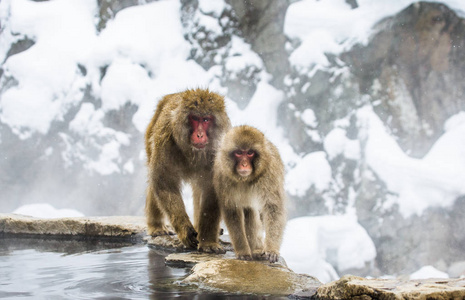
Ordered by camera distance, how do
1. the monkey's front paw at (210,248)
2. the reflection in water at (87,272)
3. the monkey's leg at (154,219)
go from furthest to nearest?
1. the monkey's leg at (154,219)
2. the monkey's front paw at (210,248)
3. the reflection in water at (87,272)

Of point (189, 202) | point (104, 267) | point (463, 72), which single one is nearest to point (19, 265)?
point (104, 267)

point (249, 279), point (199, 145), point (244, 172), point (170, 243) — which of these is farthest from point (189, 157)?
point (249, 279)

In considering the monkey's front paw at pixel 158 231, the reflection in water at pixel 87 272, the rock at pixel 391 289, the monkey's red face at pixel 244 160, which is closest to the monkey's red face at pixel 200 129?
the monkey's red face at pixel 244 160

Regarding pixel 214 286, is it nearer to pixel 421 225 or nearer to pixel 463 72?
pixel 421 225

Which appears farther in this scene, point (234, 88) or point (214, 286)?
point (234, 88)

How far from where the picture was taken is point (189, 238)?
333 centimetres

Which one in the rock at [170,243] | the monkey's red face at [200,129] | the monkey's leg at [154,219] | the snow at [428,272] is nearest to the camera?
the monkey's red face at [200,129]

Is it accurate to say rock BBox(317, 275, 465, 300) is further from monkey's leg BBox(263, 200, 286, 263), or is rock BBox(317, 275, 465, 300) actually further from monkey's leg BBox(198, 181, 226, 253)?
monkey's leg BBox(198, 181, 226, 253)

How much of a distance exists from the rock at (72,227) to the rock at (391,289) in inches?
90.5

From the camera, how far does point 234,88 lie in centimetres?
1069

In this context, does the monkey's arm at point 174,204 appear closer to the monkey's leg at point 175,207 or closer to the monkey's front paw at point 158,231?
the monkey's leg at point 175,207

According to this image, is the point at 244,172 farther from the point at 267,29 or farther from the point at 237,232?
the point at 267,29

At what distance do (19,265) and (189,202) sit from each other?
20.9 ft

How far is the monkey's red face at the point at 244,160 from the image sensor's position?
9.29 ft
